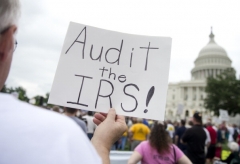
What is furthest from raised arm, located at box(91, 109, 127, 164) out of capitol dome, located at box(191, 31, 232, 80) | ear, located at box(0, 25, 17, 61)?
capitol dome, located at box(191, 31, 232, 80)

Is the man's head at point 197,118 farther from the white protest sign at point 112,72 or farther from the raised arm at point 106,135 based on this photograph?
the raised arm at point 106,135

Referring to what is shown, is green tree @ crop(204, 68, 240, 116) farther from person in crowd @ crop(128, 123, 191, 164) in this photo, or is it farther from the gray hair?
the gray hair

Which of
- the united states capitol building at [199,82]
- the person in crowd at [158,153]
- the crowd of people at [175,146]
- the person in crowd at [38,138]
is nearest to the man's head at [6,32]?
the person in crowd at [38,138]

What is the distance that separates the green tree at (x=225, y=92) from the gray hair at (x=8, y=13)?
45337 mm

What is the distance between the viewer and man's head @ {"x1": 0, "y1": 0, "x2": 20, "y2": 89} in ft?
2.26

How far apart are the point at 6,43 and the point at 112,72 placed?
0.97 meters

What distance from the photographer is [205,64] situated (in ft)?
273

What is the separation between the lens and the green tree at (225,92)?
139 ft

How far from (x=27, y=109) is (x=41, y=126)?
0.19ft

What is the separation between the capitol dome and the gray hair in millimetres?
84480

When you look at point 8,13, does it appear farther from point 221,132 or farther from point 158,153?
point 221,132

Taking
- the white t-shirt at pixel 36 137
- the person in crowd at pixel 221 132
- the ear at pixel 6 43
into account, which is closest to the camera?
the white t-shirt at pixel 36 137

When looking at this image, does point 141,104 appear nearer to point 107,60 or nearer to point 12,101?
point 107,60

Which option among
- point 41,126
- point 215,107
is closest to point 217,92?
point 215,107
